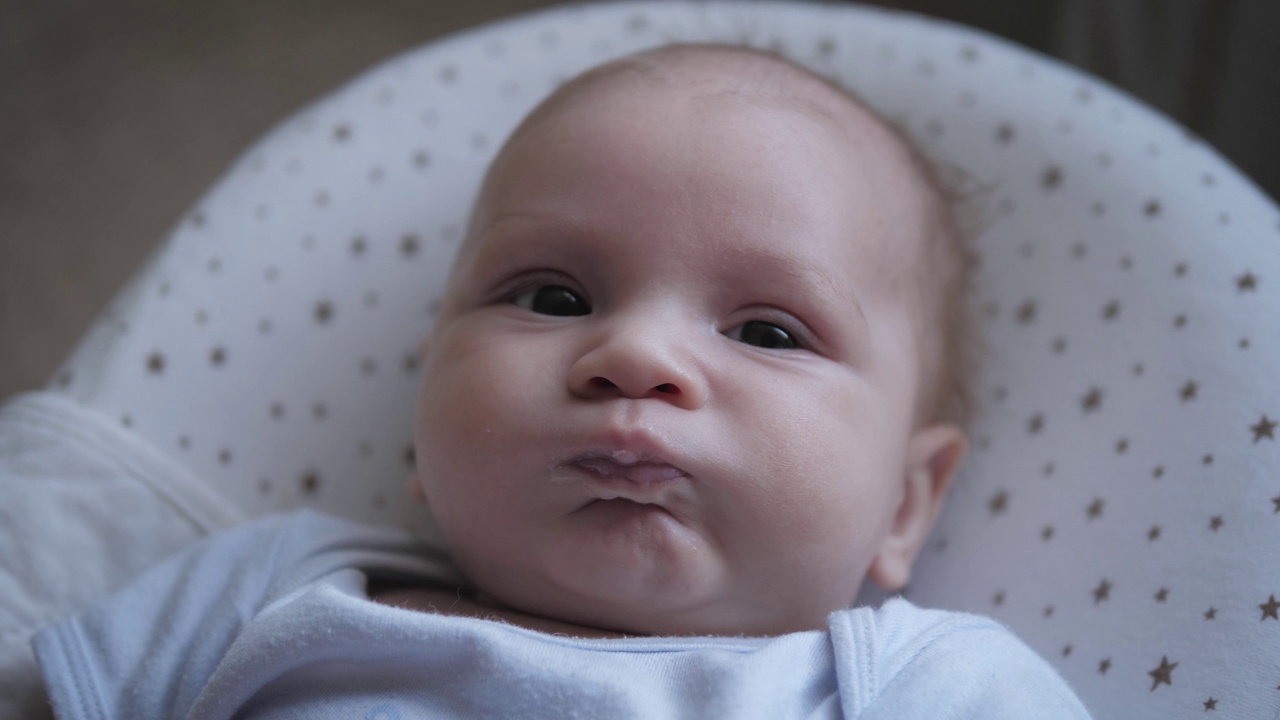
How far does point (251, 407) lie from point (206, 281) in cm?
13

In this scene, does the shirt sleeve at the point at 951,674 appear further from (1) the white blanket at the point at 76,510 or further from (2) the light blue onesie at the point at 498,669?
(1) the white blanket at the point at 76,510

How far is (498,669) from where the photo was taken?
61cm

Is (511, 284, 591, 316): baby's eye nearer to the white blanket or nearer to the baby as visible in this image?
the baby

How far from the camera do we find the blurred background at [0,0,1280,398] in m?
1.61

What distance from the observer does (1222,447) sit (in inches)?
30.2

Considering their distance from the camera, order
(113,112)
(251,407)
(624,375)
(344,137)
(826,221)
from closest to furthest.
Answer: (624,375)
(826,221)
(251,407)
(344,137)
(113,112)

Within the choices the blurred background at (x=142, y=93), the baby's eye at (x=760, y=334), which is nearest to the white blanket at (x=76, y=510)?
the baby's eye at (x=760, y=334)

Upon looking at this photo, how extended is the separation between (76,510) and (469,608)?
1.16 feet

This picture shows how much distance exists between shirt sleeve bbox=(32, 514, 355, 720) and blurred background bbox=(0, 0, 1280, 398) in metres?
0.99

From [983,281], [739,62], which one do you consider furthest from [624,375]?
[983,281]

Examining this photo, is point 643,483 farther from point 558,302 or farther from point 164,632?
point 164,632

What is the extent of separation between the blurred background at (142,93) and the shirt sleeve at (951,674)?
0.97 m

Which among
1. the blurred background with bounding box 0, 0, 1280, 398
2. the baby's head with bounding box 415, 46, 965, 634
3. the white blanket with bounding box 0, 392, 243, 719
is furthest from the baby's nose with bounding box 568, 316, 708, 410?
the blurred background with bounding box 0, 0, 1280, 398

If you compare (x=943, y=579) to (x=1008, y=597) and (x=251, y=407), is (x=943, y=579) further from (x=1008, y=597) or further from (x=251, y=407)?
(x=251, y=407)
